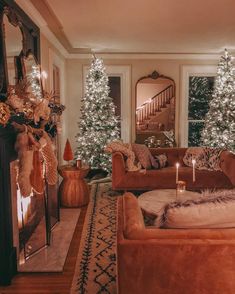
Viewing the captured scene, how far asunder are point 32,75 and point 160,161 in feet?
8.73

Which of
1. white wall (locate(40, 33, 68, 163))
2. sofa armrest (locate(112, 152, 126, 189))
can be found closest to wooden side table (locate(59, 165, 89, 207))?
sofa armrest (locate(112, 152, 126, 189))

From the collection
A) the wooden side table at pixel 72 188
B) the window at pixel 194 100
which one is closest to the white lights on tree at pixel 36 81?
the wooden side table at pixel 72 188

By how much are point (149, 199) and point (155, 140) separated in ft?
14.8

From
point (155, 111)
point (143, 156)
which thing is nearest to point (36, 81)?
point (143, 156)

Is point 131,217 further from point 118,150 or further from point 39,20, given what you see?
point 39,20

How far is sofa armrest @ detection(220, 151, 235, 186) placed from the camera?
4700 mm

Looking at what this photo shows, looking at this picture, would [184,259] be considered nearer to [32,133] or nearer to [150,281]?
[150,281]

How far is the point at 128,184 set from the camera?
198 inches

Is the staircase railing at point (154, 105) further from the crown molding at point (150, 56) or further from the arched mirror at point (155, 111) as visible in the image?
the crown molding at point (150, 56)

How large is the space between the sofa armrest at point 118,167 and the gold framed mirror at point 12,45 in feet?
7.13

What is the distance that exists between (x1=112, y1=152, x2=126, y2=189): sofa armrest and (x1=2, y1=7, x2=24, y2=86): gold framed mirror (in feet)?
7.13

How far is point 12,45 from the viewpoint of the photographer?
3.16m

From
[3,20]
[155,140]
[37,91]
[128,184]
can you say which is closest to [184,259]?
[3,20]

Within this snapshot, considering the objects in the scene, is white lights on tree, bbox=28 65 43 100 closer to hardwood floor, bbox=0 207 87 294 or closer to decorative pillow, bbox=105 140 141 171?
decorative pillow, bbox=105 140 141 171
